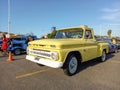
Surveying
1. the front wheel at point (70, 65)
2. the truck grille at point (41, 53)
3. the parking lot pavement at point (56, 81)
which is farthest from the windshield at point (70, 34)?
the parking lot pavement at point (56, 81)

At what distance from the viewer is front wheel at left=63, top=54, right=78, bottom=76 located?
556cm

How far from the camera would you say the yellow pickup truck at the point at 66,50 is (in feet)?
16.9

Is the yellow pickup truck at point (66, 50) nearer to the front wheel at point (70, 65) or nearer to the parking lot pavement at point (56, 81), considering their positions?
the front wheel at point (70, 65)

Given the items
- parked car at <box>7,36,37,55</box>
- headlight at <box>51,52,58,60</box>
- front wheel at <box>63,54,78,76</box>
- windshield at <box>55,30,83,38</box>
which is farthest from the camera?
parked car at <box>7,36,37,55</box>

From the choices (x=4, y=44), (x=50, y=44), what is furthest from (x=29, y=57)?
(x=4, y=44)

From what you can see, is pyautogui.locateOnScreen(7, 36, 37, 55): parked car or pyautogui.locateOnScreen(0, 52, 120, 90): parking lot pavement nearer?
pyautogui.locateOnScreen(0, 52, 120, 90): parking lot pavement

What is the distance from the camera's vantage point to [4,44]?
11.6m

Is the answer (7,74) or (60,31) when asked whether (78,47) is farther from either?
Answer: (7,74)

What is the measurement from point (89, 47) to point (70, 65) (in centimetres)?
168

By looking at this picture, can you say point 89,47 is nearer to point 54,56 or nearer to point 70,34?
point 70,34

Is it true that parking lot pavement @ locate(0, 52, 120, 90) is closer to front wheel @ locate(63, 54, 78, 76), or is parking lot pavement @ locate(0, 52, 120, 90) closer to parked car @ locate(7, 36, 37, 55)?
front wheel @ locate(63, 54, 78, 76)

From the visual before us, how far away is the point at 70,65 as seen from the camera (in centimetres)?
576

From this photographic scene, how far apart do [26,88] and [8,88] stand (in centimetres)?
57


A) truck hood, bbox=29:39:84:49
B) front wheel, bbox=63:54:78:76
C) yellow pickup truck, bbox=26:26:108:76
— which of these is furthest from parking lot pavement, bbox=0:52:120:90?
truck hood, bbox=29:39:84:49
